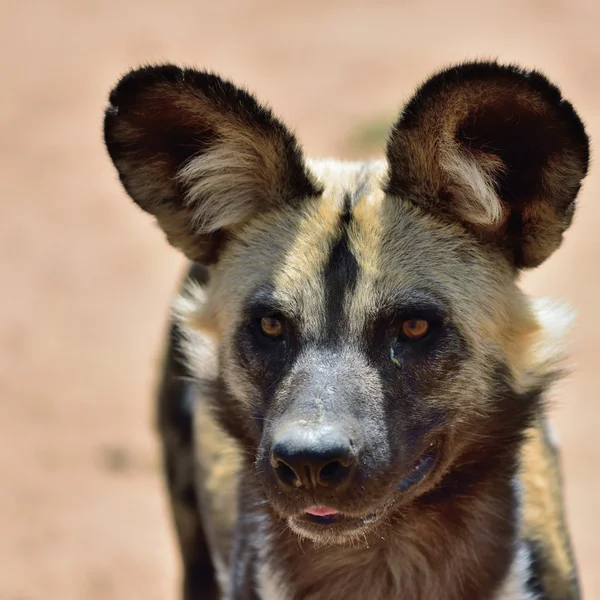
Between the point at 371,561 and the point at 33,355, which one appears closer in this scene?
the point at 371,561

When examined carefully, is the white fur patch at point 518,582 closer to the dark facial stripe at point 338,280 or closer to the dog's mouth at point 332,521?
→ the dog's mouth at point 332,521

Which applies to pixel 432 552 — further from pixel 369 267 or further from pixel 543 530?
pixel 369 267

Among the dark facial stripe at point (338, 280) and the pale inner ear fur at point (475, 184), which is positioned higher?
A: the pale inner ear fur at point (475, 184)

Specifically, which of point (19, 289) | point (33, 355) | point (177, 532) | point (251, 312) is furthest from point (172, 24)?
point (251, 312)

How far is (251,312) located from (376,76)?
276 inches

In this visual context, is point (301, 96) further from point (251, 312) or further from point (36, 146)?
point (251, 312)

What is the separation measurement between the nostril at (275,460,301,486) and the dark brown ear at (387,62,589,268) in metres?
A: 0.75

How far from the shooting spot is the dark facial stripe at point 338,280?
2664 millimetres

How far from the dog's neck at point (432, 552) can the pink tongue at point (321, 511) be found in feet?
0.89

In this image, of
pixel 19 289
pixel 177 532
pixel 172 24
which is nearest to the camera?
pixel 177 532

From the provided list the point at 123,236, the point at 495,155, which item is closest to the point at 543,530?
the point at 495,155

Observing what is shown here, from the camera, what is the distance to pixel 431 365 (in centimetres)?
270

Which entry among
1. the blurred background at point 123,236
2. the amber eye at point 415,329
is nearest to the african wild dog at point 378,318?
the amber eye at point 415,329

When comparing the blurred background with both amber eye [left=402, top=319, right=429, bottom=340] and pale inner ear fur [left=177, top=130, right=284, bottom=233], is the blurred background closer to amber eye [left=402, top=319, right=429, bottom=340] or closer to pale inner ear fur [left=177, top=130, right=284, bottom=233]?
amber eye [left=402, top=319, right=429, bottom=340]
